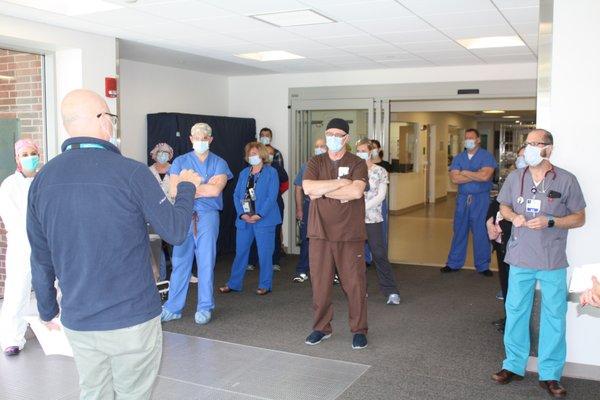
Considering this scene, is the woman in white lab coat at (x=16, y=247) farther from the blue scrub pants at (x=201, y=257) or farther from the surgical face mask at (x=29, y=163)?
the blue scrub pants at (x=201, y=257)

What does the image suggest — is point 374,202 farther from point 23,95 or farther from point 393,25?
point 23,95

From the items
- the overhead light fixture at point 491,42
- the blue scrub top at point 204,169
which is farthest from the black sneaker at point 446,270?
the blue scrub top at point 204,169

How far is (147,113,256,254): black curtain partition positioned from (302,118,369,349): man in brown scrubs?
3.55 m

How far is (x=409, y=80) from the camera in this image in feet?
26.3

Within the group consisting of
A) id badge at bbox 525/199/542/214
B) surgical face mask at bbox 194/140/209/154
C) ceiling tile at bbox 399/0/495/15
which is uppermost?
ceiling tile at bbox 399/0/495/15

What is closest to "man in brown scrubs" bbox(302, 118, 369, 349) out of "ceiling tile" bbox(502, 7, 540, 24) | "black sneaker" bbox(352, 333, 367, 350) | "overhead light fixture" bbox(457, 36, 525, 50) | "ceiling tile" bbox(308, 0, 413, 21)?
"black sneaker" bbox(352, 333, 367, 350)

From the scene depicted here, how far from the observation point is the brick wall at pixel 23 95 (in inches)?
220

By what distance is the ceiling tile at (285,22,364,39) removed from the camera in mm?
5332

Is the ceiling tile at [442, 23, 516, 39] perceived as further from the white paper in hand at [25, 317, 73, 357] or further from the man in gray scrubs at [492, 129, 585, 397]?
Result: the white paper in hand at [25, 317, 73, 357]

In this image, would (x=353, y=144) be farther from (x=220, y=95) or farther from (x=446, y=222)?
(x=446, y=222)

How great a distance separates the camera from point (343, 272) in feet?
14.4

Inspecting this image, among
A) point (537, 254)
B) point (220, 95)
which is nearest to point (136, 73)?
point (220, 95)

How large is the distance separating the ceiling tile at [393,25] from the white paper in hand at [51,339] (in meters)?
3.39

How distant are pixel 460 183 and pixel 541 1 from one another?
3.63 meters
